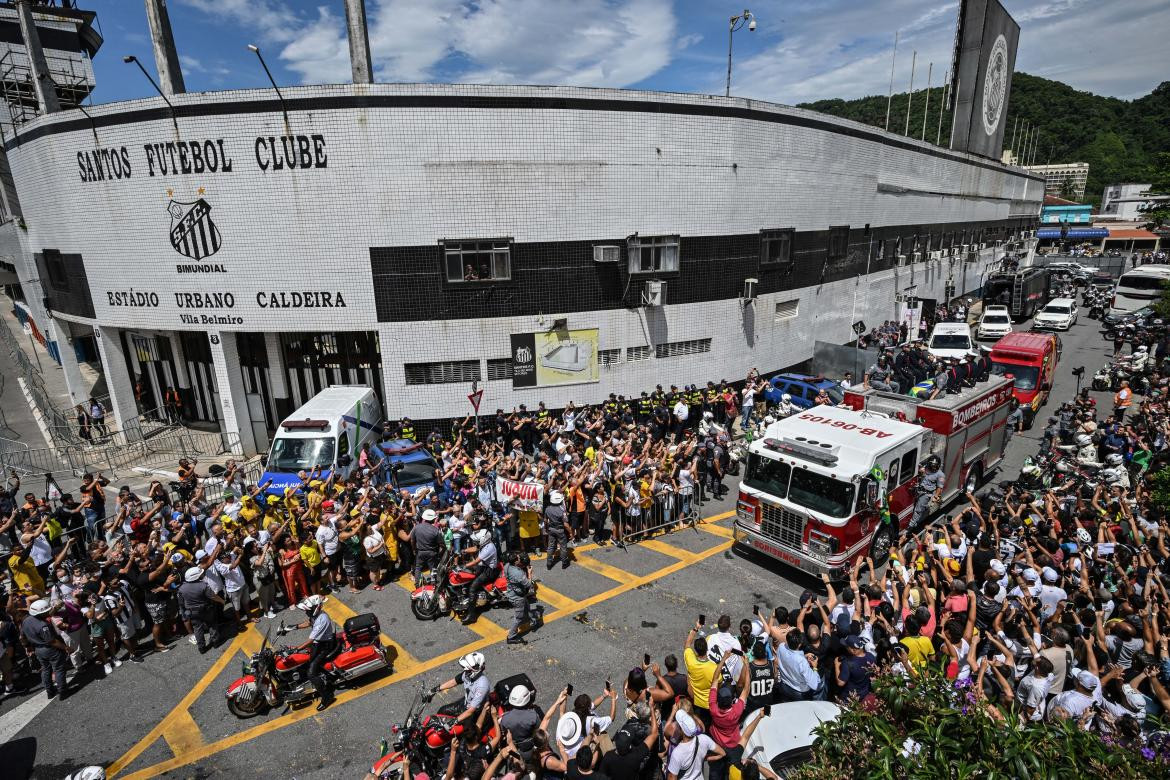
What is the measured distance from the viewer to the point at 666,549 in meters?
12.5

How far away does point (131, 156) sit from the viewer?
17344 mm

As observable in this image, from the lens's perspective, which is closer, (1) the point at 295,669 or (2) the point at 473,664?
(2) the point at 473,664

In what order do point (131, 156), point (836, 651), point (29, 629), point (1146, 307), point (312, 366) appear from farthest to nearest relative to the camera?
1. point (1146, 307)
2. point (312, 366)
3. point (131, 156)
4. point (29, 629)
5. point (836, 651)

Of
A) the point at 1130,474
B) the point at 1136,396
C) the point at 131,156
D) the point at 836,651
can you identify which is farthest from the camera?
the point at 1136,396

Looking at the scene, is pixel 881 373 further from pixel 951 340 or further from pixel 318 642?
pixel 318 642

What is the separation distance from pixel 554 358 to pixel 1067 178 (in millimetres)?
168430

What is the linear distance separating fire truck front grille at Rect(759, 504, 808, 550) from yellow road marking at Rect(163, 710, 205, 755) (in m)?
9.34

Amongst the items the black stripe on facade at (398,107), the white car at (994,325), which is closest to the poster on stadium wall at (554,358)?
the black stripe on facade at (398,107)

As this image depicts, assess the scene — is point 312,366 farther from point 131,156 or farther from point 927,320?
point 927,320

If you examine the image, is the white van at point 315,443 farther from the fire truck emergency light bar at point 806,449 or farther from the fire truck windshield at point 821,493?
the fire truck windshield at point 821,493

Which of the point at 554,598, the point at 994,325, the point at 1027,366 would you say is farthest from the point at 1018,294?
the point at 554,598

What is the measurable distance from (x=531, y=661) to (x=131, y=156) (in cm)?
1905

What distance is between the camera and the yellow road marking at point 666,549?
39.6ft

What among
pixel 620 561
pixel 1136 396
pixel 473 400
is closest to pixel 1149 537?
pixel 620 561
